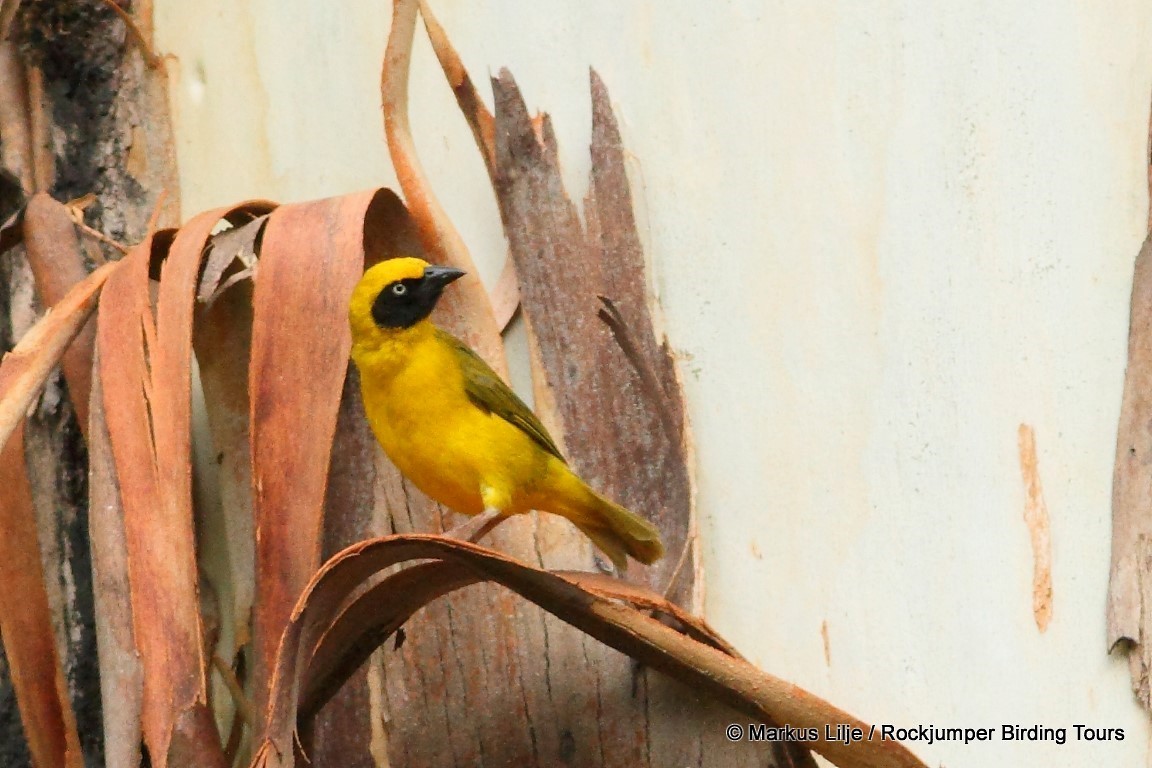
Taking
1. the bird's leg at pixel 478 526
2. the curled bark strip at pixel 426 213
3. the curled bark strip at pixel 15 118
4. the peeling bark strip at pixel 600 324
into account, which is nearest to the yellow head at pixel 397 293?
the curled bark strip at pixel 426 213

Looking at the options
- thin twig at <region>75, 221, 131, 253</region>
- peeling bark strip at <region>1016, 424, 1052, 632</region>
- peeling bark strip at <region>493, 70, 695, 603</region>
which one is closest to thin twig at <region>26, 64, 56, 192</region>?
thin twig at <region>75, 221, 131, 253</region>

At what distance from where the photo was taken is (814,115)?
302 cm

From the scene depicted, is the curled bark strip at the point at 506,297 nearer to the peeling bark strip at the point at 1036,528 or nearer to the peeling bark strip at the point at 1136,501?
the peeling bark strip at the point at 1036,528

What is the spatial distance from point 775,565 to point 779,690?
83 cm

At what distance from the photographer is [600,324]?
119 inches

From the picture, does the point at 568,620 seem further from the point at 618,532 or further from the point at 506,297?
the point at 506,297

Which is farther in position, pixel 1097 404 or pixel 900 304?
pixel 900 304

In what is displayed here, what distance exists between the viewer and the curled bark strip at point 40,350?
8.61ft

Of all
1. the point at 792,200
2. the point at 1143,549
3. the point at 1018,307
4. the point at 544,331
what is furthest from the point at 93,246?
the point at 1143,549

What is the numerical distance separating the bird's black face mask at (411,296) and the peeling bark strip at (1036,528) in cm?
124

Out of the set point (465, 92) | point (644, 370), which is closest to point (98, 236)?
point (465, 92)

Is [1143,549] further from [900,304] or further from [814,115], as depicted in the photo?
[814,115]

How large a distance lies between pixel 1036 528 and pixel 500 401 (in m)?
1.14

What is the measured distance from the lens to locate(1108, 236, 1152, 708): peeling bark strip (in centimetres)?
257
